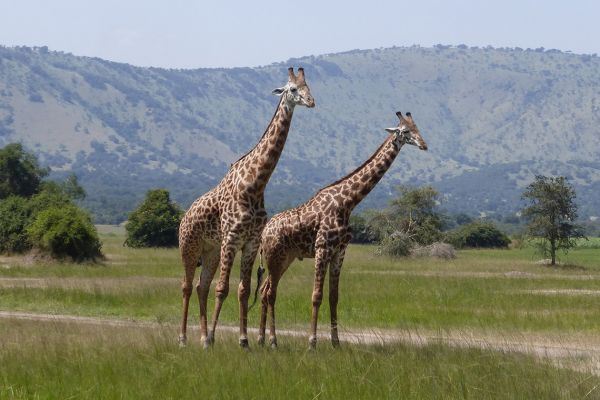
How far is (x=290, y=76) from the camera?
16.6m

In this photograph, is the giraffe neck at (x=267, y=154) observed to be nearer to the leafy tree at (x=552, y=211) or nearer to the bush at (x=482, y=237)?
the leafy tree at (x=552, y=211)

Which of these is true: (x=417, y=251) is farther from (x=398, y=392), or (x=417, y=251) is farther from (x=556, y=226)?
(x=398, y=392)

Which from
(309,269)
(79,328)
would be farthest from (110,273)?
(79,328)

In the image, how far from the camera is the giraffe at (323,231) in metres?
16.7

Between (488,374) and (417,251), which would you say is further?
(417,251)

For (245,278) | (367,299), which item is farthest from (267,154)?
(367,299)

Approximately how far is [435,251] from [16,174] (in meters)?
25.3

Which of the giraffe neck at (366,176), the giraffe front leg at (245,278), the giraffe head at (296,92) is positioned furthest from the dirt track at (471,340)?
the giraffe head at (296,92)

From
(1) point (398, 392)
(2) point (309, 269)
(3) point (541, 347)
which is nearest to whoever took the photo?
(1) point (398, 392)

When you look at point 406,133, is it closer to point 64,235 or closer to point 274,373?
point 274,373

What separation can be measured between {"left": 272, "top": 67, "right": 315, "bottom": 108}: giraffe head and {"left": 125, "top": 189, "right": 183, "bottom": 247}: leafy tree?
4885 cm

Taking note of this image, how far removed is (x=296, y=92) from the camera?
642 inches

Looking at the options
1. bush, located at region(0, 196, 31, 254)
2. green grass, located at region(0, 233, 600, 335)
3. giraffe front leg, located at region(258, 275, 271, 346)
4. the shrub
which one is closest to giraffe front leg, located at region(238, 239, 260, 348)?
giraffe front leg, located at region(258, 275, 271, 346)

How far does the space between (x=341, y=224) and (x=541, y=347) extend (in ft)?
15.1
